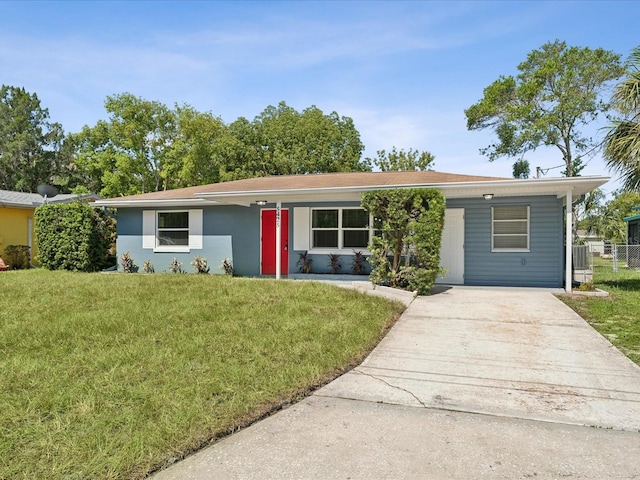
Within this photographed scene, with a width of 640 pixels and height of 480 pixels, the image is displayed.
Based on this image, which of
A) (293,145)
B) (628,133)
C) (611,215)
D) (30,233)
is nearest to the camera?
(628,133)

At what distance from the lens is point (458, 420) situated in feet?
11.3

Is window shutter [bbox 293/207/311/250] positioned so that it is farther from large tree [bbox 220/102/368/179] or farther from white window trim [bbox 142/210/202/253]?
large tree [bbox 220/102/368/179]

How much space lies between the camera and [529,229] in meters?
11.0

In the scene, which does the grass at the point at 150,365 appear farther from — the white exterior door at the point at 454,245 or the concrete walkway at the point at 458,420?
the white exterior door at the point at 454,245

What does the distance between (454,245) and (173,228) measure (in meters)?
9.16

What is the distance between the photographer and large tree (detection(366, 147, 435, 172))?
1339 inches

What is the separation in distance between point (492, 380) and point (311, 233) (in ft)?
28.8

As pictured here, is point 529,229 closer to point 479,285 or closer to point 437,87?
point 479,285

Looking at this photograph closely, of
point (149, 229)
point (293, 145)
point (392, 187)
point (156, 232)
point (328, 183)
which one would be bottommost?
point (156, 232)

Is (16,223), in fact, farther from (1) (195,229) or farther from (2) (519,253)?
(2) (519,253)

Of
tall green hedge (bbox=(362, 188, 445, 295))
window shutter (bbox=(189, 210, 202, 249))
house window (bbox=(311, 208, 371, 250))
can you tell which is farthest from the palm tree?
window shutter (bbox=(189, 210, 202, 249))

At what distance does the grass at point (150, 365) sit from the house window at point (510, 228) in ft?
15.8

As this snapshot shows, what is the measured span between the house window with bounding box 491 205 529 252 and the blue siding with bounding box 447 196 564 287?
0.41 feet

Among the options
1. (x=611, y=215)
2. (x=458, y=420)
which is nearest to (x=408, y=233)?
(x=458, y=420)
